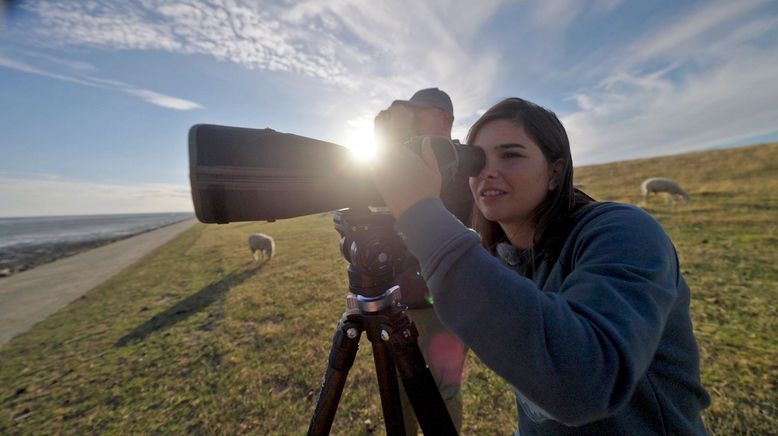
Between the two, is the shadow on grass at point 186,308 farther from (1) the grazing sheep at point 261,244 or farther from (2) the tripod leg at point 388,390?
(2) the tripod leg at point 388,390

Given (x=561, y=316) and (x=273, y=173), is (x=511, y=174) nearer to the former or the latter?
(x=561, y=316)

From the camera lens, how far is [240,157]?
1.10 m

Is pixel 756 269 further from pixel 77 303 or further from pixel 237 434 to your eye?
pixel 77 303

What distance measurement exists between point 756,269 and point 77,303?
51.0 ft

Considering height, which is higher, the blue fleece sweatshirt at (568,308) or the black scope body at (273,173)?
the black scope body at (273,173)

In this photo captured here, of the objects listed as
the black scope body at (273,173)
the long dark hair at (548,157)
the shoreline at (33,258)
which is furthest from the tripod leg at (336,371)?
the shoreline at (33,258)

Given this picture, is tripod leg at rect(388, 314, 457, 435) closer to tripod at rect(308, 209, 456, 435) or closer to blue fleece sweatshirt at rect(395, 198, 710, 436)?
tripod at rect(308, 209, 456, 435)

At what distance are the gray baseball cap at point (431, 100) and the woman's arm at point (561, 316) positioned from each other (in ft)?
6.03

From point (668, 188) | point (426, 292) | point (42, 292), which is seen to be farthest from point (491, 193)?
point (668, 188)

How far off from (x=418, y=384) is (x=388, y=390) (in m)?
Result: 0.19

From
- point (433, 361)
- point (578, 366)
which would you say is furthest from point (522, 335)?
point (433, 361)

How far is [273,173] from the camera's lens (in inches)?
44.6

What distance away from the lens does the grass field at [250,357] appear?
3.23 metres

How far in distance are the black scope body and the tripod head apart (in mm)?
75
